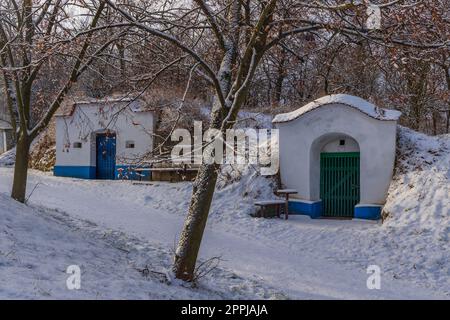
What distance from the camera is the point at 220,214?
14844 millimetres

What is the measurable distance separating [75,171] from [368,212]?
14796 millimetres

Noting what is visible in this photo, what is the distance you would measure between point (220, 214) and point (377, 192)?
492 centimetres

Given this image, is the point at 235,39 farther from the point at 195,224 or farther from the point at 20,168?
the point at 20,168

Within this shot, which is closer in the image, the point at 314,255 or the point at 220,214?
the point at 314,255

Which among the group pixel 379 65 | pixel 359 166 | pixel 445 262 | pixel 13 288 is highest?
pixel 379 65

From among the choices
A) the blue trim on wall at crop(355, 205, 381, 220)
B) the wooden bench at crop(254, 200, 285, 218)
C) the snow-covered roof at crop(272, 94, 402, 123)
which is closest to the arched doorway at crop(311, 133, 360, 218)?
the blue trim on wall at crop(355, 205, 381, 220)

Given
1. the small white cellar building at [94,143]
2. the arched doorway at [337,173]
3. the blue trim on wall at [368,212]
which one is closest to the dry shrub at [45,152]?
the small white cellar building at [94,143]

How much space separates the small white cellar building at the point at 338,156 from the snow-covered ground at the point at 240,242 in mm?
748

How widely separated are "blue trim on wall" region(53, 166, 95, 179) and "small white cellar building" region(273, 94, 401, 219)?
10833 mm

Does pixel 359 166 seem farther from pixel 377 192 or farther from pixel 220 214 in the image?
pixel 220 214

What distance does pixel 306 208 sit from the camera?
15.7m

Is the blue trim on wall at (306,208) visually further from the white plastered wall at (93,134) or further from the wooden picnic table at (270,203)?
the white plastered wall at (93,134)

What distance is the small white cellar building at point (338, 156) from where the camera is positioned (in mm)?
14945
